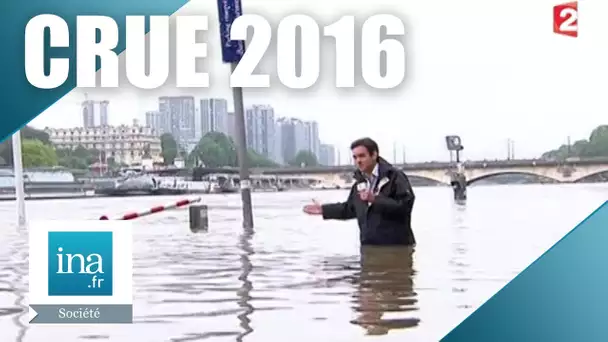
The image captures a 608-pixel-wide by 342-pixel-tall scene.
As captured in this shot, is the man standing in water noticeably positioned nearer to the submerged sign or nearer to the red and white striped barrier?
the red and white striped barrier

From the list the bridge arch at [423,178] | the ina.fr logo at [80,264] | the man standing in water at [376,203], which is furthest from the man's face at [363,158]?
the ina.fr logo at [80,264]

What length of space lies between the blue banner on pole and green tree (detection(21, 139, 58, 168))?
0.80 metres

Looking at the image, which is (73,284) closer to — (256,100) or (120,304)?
(120,304)

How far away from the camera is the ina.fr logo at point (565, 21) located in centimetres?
591

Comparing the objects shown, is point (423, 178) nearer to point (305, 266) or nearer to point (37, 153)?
point (305, 266)

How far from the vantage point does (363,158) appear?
6.01 meters

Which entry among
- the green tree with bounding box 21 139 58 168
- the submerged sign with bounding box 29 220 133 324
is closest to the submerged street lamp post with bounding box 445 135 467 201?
the submerged sign with bounding box 29 220 133 324

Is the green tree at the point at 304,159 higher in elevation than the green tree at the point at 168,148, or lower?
lower

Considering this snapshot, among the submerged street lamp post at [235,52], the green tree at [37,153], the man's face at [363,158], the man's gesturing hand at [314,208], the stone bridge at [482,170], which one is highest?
the submerged street lamp post at [235,52]

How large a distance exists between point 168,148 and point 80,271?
61cm

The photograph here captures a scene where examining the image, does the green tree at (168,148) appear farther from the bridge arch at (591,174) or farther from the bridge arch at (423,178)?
the bridge arch at (591,174)

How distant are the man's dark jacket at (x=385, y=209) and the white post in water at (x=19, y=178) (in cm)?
121

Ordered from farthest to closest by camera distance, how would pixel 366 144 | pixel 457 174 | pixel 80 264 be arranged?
pixel 457 174 < pixel 366 144 < pixel 80 264

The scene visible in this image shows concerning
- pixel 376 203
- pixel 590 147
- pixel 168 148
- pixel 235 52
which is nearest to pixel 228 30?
pixel 235 52
